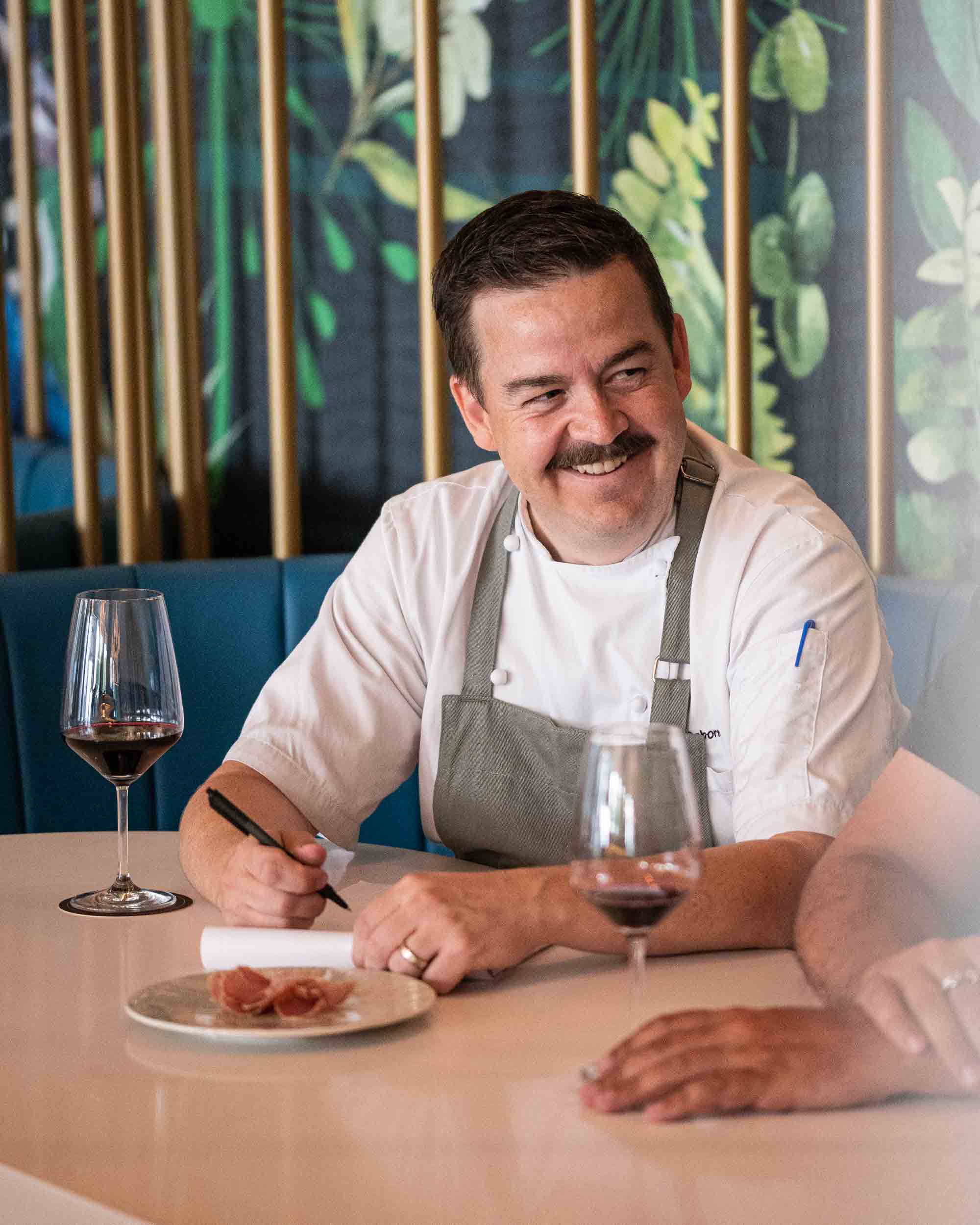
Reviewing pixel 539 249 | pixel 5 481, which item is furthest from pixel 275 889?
pixel 5 481

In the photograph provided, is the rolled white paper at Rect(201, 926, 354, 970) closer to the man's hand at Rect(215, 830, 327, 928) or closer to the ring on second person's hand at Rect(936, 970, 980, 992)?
the man's hand at Rect(215, 830, 327, 928)

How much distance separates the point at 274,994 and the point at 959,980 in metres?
0.46

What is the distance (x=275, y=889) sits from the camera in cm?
136

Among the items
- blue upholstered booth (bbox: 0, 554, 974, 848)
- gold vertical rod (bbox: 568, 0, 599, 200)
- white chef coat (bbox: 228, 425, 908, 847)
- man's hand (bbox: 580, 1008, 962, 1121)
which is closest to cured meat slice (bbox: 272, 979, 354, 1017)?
man's hand (bbox: 580, 1008, 962, 1121)

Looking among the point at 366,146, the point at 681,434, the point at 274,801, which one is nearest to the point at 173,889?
the point at 274,801

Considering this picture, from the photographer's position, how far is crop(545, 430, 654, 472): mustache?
175cm

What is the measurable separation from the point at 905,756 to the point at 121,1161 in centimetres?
79

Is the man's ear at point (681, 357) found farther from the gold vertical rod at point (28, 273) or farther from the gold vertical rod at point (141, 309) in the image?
the gold vertical rod at point (28, 273)

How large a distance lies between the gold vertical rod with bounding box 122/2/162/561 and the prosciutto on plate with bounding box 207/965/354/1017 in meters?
1.76

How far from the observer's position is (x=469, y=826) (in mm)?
1808

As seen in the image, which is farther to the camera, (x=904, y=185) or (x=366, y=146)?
(x=366, y=146)

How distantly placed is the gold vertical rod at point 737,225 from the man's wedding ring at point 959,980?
1.58 m

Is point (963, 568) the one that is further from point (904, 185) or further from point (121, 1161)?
point (121, 1161)

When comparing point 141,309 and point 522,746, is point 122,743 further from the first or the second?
point 141,309
